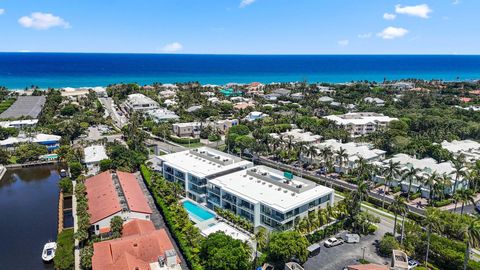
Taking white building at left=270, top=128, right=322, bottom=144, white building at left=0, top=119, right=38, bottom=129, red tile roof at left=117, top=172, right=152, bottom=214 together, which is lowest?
red tile roof at left=117, top=172, right=152, bottom=214

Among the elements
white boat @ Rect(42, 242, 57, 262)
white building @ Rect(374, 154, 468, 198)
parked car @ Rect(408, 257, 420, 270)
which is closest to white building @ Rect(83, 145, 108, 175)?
white boat @ Rect(42, 242, 57, 262)

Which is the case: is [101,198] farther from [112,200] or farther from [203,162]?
[203,162]

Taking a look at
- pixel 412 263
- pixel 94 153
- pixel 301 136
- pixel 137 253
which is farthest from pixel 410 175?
pixel 94 153

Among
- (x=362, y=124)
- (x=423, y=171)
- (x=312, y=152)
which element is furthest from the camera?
(x=362, y=124)

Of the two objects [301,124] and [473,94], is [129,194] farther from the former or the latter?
[473,94]

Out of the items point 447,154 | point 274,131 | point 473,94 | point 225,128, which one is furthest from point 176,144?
point 473,94

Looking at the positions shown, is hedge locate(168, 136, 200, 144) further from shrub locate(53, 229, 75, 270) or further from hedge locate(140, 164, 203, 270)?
shrub locate(53, 229, 75, 270)
